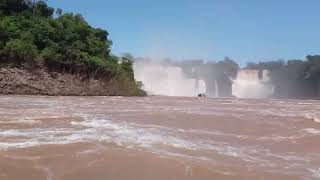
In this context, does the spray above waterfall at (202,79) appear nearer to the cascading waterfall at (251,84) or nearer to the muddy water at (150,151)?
the cascading waterfall at (251,84)

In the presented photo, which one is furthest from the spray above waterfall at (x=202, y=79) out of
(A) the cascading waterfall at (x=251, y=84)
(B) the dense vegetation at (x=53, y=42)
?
(B) the dense vegetation at (x=53, y=42)

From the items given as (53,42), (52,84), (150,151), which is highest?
(53,42)

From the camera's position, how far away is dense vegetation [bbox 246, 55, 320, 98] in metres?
94.3

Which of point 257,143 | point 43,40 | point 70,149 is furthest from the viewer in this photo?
point 43,40

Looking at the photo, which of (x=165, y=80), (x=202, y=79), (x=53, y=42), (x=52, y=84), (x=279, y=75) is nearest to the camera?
(x=52, y=84)

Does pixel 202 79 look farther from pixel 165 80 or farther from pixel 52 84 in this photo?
pixel 52 84

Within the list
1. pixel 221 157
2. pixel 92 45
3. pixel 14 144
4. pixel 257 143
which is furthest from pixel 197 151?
pixel 92 45

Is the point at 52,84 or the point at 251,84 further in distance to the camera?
the point at 251,84

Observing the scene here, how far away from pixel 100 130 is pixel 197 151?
3109 mm

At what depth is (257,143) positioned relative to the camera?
32.4 ft

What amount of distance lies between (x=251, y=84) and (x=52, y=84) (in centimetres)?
5956

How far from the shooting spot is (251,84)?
304 ft

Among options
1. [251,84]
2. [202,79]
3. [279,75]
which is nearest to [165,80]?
[202,79]

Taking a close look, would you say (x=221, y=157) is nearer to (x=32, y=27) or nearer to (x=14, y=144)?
(x=14, y=144)
